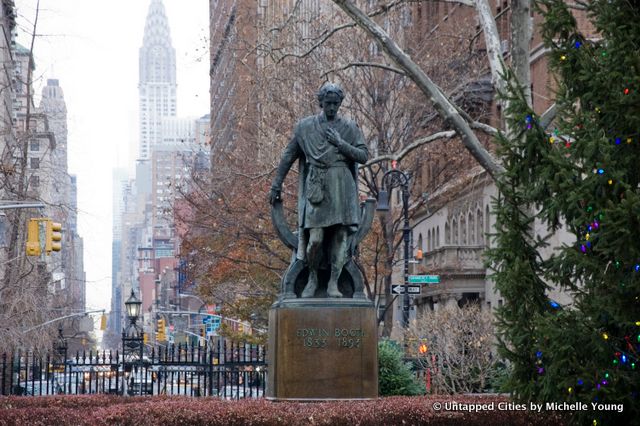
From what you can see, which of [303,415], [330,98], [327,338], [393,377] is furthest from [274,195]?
[393,377]

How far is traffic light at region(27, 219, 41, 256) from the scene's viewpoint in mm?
31859

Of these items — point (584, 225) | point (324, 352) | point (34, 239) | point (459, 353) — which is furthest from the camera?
point (34, 239)

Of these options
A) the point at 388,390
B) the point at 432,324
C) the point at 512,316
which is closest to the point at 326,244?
the point at 512,316

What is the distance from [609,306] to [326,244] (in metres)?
4.67

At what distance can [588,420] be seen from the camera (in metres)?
12.9

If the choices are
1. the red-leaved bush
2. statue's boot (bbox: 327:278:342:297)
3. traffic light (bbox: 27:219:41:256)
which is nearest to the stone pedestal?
statue's boot (bbox: 327:278:342:297)

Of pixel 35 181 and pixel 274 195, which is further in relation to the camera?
pixel 35 181

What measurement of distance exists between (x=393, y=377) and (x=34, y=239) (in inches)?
529

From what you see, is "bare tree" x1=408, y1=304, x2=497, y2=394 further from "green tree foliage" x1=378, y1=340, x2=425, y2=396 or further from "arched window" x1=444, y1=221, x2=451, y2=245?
"arched window" x1=444, y1=221, x2=451, y2=245

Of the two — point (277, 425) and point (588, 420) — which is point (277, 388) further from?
point (588, 420)

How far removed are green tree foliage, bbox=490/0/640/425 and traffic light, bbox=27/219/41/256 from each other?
65.3ft

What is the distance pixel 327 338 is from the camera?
15539 mm

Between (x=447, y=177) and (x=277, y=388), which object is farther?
(x=447, y=177)

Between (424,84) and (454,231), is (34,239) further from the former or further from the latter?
(454,231)
